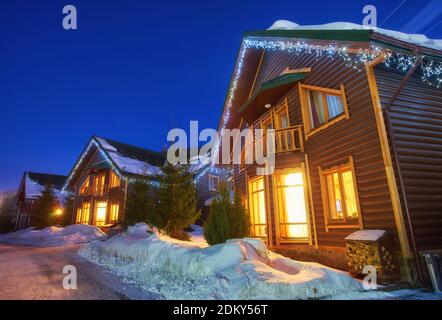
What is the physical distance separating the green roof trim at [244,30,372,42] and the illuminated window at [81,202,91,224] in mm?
23599

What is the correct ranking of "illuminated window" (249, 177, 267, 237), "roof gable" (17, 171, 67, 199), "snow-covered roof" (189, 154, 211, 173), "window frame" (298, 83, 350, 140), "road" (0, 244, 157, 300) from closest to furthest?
"road" (0, 244, 157, 300) < "window frame" (298, 83, 350, 140) < "illuminated window" (249, 177, 267, 237) < "snow-covered roof" (189, 154, 211, 173) < "roof gable" (17, 171, 67, 199)

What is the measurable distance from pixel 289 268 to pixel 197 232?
14.7 m

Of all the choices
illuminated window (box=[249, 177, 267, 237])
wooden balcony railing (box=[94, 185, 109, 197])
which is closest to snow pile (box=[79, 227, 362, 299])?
illuminated window (box=[249, 177, 267, 237])

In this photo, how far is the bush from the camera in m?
8.28

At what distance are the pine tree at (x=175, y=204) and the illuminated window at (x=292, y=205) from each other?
15.0 feet

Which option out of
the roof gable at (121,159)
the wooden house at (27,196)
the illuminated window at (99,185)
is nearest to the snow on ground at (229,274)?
the roof gable at (121,159)

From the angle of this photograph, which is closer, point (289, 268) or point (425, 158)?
point (289, 268)

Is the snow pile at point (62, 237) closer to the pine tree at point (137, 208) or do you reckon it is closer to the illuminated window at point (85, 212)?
the pine tree at point (137, 208)

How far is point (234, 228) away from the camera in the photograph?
8.42 m

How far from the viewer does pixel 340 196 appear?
8.06 meters

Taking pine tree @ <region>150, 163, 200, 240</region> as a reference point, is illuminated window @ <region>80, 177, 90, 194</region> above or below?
above

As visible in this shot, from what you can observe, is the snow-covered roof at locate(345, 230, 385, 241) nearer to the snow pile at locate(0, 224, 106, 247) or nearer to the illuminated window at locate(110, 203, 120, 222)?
the snow pile at locate(0, 224, 106, 247)
